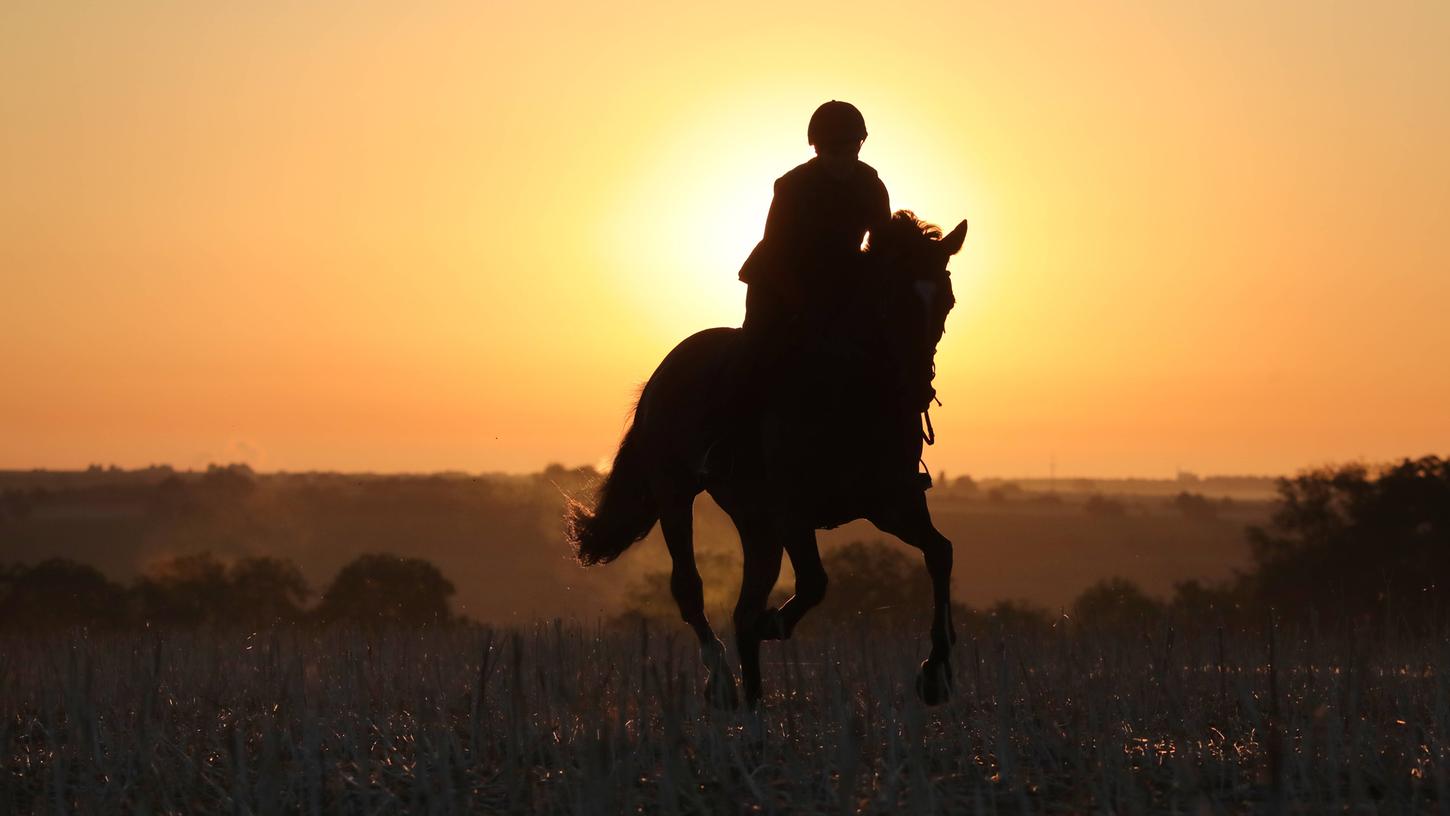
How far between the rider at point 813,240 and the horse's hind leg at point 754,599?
0.85 meters

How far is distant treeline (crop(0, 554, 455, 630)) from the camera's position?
28.7 metres

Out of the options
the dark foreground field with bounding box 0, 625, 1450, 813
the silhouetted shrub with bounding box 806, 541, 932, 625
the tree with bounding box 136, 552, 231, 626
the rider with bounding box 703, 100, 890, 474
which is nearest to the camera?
the dark foreground field with bounding box 0, 625, 1450, 813

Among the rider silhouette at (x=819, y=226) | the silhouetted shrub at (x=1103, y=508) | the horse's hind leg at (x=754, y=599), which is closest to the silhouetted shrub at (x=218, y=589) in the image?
the horse's hind leg at (x=754, y=599)

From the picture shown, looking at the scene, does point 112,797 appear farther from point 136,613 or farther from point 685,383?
point 136,613

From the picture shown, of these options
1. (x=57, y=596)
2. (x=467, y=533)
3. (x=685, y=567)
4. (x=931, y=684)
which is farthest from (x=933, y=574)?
(x=467, y=533)

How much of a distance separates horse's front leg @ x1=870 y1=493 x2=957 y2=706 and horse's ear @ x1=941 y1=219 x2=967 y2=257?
129cm

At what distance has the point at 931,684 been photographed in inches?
322

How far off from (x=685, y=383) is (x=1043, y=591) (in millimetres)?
64684

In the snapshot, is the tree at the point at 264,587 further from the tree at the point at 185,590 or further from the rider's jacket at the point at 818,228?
the rider's jacket at the point at 818,228

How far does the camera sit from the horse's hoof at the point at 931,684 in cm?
816

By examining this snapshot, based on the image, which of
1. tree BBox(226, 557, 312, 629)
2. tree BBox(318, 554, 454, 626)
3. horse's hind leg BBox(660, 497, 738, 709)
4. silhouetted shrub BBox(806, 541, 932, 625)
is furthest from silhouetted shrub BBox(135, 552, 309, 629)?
horse's hind leg BBox(660, 497, 738, 709)

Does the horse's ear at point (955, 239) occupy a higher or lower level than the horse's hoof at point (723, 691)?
higher

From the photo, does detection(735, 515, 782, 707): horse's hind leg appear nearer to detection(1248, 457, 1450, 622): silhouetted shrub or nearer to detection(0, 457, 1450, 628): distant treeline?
detection(0, 457, 1450, 628): distant treeline

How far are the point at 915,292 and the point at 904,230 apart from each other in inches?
16.9
